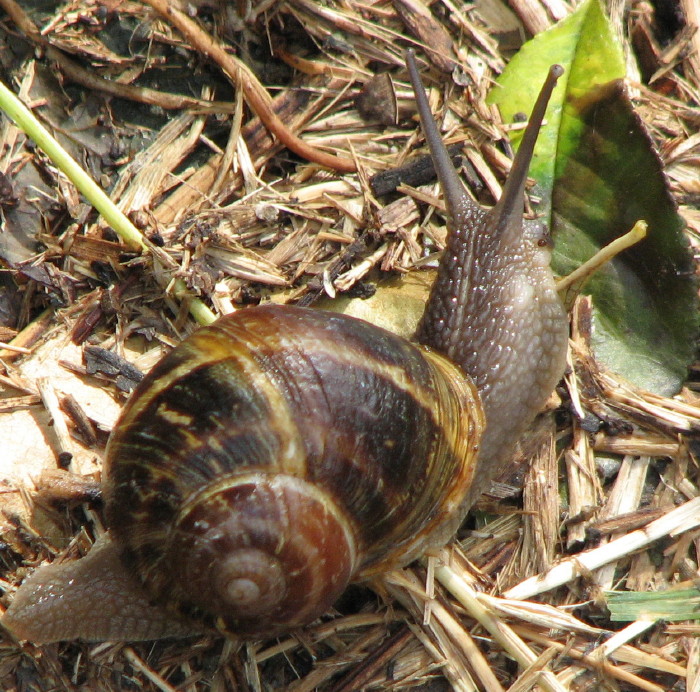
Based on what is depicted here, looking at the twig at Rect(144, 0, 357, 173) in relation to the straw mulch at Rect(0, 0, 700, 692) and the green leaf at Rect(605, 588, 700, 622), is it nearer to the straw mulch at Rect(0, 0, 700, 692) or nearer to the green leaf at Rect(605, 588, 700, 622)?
the straw mulch at Rect(0, 0, 700, 692)

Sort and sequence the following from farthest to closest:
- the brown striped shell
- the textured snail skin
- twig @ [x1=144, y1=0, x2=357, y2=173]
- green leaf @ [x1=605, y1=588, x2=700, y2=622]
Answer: twig @ [x1=144, y1=0, x2=357, y2=173] < the textured snail skin < green leaf @ [x1=605, y1=588, x2=700, y2=622] < the brown striped shell

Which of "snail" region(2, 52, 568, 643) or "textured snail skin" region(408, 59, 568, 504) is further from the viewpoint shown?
"textured snail skin" region(408, 59, 568, 504)

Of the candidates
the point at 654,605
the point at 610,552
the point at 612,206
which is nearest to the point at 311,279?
the point at 612,206

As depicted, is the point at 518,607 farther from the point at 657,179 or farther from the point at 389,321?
the point at 657,179

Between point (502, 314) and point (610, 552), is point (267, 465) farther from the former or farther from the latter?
point (610, 552)

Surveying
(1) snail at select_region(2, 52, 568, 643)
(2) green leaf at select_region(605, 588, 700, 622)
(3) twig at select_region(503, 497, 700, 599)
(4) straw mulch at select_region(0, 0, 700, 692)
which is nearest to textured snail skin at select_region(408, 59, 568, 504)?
(1) snail at select_region(2, 52, 568, 643)

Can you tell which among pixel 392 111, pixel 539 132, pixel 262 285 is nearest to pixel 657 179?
pixel 539 132
